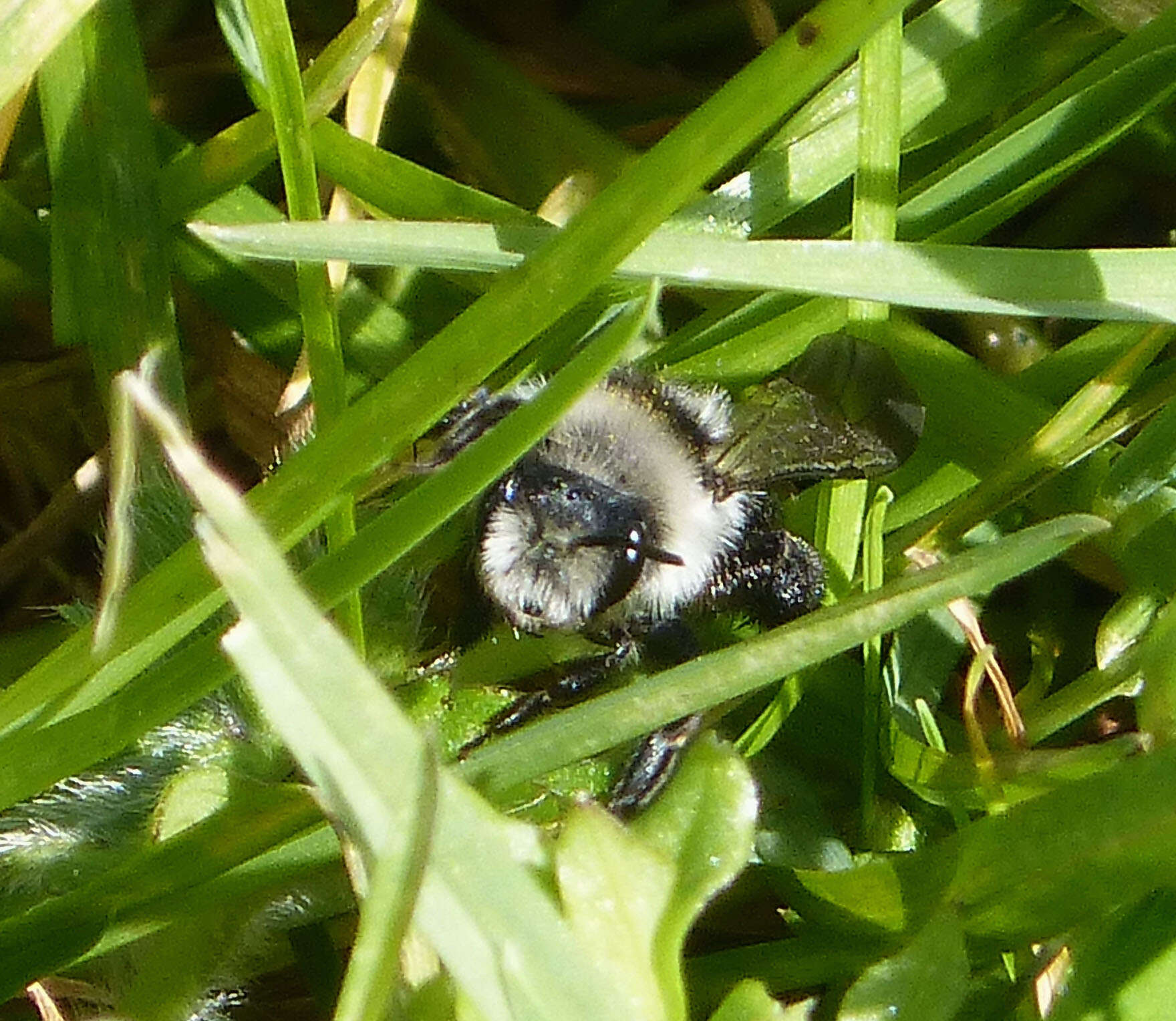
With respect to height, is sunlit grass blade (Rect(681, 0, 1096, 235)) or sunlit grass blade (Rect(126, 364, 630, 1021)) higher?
sunlit grass blade (Rect(681, 0, 1096, 235))

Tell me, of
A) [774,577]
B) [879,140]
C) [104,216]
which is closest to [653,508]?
[774,577]

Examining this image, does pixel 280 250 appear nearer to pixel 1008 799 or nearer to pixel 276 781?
pixel 276 781

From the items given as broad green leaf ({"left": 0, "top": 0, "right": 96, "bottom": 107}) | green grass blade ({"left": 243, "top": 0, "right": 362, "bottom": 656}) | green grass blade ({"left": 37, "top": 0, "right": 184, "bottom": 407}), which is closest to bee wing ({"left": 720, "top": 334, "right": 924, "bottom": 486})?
green grass blade ({"left": 243, "top": 0, "right": 362, "bottom": 656})

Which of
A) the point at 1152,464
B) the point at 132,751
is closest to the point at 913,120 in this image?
the point at 1152,464

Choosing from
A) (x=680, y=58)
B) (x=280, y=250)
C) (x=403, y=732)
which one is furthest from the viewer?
(x=680, y=58)

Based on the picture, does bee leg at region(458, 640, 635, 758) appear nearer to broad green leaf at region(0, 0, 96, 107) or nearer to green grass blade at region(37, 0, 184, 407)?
green grass blade at region(37, 0, 184, 407)

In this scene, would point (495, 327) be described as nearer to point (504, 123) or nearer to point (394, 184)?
point (394, 184)
